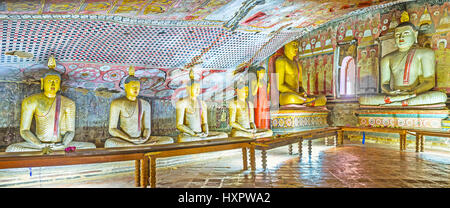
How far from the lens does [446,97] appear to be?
20.2 feet

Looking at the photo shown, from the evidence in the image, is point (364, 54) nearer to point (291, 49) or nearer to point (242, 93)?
point (291, 49)

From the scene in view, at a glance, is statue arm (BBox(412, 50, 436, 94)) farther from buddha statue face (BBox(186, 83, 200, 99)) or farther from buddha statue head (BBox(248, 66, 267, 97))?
buddha statue face (BBox(186, 83, 200, 99))

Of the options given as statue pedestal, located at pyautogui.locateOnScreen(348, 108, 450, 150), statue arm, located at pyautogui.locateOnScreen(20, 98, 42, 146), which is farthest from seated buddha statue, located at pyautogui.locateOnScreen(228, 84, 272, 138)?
statue arm, located at pyautogui.locateOnScreen(20, 98, 42, 146)

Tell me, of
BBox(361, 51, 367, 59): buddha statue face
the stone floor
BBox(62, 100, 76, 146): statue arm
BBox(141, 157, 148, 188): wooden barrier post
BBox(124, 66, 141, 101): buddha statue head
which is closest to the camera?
BBox(141, 157, 148, 188): wooden barrier post

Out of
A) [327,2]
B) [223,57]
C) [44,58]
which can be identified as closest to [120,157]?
[44,58]

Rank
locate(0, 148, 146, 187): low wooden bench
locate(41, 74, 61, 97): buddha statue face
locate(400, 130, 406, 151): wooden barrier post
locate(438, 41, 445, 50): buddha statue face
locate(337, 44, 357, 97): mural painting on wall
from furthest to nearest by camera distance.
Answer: locate(337, 44, 357, 97): mural painting on wall → locate(438, 41, 445, 50): buddha statue face → locate(400, 130, 406, 151): wooden barrier post → locate(41, 74, 61, 97): buddha statue face → locate(0, 148, 146, 187): low wooden bench

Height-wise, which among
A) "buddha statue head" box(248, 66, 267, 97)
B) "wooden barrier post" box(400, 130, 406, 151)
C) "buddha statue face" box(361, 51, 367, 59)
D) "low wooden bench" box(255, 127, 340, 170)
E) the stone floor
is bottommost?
the stone floor

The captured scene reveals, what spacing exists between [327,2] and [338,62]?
13.8 feet

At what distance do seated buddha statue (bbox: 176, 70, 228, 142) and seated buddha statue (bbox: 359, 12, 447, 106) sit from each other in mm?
4528

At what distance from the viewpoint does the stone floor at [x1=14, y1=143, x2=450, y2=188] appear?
10.9 ft

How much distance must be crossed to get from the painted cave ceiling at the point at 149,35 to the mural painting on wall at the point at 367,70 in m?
2.56

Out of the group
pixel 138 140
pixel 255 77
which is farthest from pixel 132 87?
pixel 255 77

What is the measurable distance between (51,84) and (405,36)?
7.88m

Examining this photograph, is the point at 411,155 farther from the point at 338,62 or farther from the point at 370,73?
the point at 338,62
